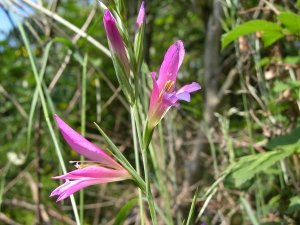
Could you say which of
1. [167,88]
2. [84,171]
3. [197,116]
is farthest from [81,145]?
[197,116]

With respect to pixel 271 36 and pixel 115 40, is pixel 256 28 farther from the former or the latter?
pixel 115 40

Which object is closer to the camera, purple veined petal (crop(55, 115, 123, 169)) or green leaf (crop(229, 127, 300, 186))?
purple veined petal (crop(55, 115, 123, 169))

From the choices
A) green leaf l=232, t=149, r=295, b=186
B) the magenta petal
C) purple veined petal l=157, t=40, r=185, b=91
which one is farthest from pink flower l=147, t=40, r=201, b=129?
green leaf l=232, t=149, r=295, b=186

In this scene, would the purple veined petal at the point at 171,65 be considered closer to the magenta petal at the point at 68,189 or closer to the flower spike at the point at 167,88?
the flower spike at the point at 167,88

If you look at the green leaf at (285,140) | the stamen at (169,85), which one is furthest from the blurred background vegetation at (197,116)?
the stamen at (169,85)

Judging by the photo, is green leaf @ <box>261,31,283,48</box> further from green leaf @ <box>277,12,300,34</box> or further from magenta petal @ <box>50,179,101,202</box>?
magenta petal @ <box>50,179,101,202</box>

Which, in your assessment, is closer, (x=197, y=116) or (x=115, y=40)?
(x=115, y=40)

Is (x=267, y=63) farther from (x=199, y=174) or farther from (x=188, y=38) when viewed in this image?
(x=188, y=38)
